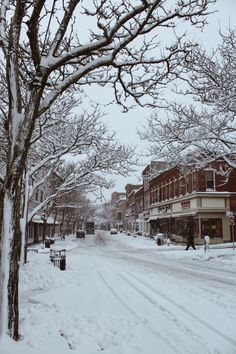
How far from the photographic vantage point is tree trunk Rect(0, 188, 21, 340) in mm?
5426

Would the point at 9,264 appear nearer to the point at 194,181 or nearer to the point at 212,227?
the point at 212,227

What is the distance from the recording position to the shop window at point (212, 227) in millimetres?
36531

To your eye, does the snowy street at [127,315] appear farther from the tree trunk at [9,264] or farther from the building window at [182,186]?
the building window at [182,186]

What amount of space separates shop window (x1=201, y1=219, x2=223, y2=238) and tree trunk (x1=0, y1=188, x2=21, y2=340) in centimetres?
3232

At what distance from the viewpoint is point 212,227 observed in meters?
36.7

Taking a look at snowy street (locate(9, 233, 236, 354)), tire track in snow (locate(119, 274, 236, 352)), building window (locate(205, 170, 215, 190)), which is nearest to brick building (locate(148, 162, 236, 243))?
building window (locate(205, 170, 215, 190))

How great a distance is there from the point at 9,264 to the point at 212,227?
32884mm

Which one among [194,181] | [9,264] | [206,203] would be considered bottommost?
[9,264]

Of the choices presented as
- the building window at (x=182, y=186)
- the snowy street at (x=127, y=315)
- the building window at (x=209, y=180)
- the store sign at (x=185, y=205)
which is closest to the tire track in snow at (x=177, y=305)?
the snowy street at (x=127, y=315)

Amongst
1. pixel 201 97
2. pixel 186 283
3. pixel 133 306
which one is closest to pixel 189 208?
pixel 201 97

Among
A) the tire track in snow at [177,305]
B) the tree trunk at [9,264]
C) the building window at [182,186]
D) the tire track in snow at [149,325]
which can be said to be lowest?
the tire track in snow at [177,305]

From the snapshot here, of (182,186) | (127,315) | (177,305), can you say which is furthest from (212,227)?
(127,315)

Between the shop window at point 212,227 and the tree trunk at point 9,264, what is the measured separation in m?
32.3

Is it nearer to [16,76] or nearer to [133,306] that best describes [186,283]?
[133,306]
